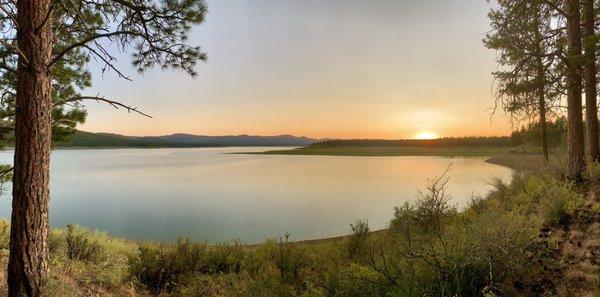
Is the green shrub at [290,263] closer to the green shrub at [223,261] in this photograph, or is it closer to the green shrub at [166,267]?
the green shrub at [223,261]

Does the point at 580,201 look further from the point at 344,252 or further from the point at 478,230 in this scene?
the point at 344,252

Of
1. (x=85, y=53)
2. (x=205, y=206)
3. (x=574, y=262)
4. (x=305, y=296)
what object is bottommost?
(x=205, y=206)

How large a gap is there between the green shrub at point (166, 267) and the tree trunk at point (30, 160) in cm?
204

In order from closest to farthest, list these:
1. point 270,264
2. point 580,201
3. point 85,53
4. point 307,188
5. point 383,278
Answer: point 383,278 < point 580,201 < point 270,264 < point 85,53 < point 307,188

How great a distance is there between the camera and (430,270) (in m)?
4.09

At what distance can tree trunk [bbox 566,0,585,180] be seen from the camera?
8984 mm

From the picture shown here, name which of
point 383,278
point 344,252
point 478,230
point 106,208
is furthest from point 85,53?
point 106,208

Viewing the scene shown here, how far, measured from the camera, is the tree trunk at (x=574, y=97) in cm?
898

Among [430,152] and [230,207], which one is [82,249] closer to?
[230,207]

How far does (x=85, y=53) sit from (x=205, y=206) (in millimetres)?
12512

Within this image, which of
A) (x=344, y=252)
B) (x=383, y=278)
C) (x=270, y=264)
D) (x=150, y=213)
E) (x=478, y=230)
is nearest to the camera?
(x=383, y=278)

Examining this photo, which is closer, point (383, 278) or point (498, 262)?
point (498, 262)

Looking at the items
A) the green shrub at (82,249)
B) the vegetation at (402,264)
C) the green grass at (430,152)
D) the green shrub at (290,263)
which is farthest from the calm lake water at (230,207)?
the green grass at (430,152)

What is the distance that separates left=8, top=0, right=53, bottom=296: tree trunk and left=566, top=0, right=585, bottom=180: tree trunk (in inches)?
433
